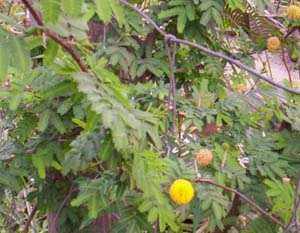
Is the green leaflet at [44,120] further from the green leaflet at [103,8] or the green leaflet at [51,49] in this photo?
the green leaflet at [103,8]

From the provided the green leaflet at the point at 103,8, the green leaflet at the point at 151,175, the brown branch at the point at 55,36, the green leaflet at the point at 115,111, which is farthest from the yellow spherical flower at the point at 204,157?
the green leaflet at the point at 103,8

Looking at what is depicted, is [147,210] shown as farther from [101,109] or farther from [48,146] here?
[101,109]

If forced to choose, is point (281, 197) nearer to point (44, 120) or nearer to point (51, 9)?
point (44, 120)

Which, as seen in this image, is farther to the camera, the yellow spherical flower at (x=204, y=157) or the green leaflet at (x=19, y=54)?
the yellow spherical flower at (x=204, y=157)

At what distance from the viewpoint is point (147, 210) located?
4.47ft

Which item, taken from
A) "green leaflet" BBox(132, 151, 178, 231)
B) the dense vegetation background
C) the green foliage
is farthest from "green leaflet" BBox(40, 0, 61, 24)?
the green foliage

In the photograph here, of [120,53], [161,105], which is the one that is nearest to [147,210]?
[161,105]

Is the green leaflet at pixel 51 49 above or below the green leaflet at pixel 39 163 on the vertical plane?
above

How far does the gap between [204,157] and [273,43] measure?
59cm

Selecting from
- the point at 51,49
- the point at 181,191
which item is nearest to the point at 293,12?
the point at 181,191

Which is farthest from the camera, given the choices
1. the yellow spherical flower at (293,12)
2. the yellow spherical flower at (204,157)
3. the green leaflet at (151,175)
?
the yellow spherical flower at (293,12)

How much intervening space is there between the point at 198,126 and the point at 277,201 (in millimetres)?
296

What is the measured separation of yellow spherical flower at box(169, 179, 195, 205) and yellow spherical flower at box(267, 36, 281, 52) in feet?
2.40

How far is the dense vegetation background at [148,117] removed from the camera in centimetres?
108
